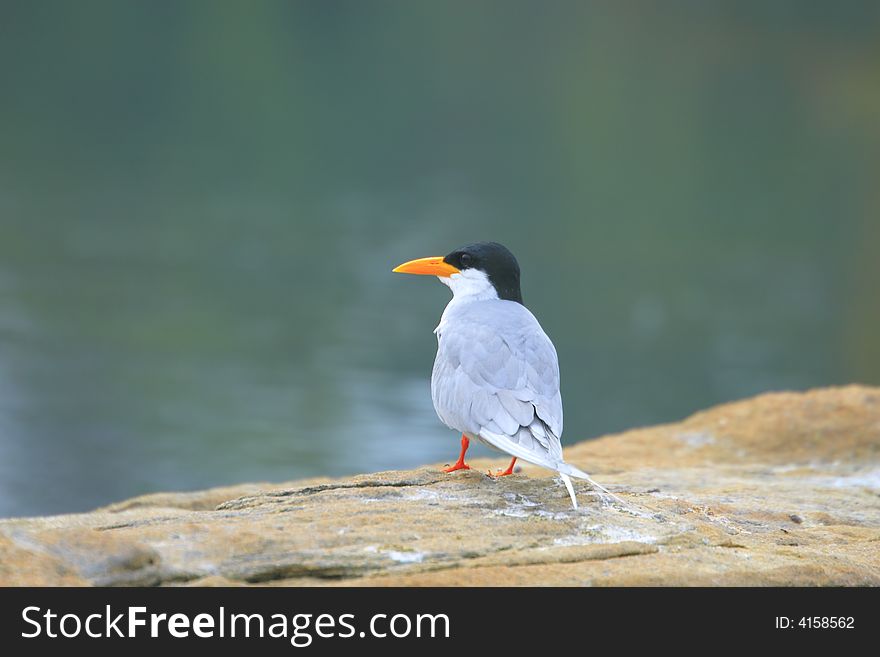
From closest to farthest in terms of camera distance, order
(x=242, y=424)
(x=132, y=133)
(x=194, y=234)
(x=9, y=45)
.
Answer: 1. (x=242, y=424)
2. (x=194, y=234)
3. (x=132, y=133)
4. (x=9, y=45)

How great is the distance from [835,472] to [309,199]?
19744 mm

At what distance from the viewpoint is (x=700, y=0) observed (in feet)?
190

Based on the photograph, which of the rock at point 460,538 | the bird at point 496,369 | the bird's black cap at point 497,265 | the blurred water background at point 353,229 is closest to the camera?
the rock at point 460,538

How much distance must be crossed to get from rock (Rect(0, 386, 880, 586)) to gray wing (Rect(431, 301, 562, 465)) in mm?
264

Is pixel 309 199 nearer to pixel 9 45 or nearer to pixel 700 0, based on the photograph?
pixel 9 45

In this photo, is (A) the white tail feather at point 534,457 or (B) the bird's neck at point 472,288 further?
(B) the bird's neck at point 472,288

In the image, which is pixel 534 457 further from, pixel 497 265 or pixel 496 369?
pixel 497 265

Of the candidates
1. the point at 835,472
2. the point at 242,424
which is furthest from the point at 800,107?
the point at 835,472

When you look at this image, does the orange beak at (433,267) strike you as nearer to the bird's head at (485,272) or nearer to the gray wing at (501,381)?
the bird's head at (485,272)

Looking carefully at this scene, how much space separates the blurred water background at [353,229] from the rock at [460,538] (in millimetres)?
6499

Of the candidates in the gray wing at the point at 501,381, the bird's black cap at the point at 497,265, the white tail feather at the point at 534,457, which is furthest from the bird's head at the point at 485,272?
the white tail feather at the point at 534,457

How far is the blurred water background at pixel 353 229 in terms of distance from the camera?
44.9 feet

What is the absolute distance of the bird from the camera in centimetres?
454

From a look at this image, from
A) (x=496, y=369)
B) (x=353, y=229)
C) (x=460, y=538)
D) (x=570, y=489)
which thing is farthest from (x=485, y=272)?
(x=353, y=229)
